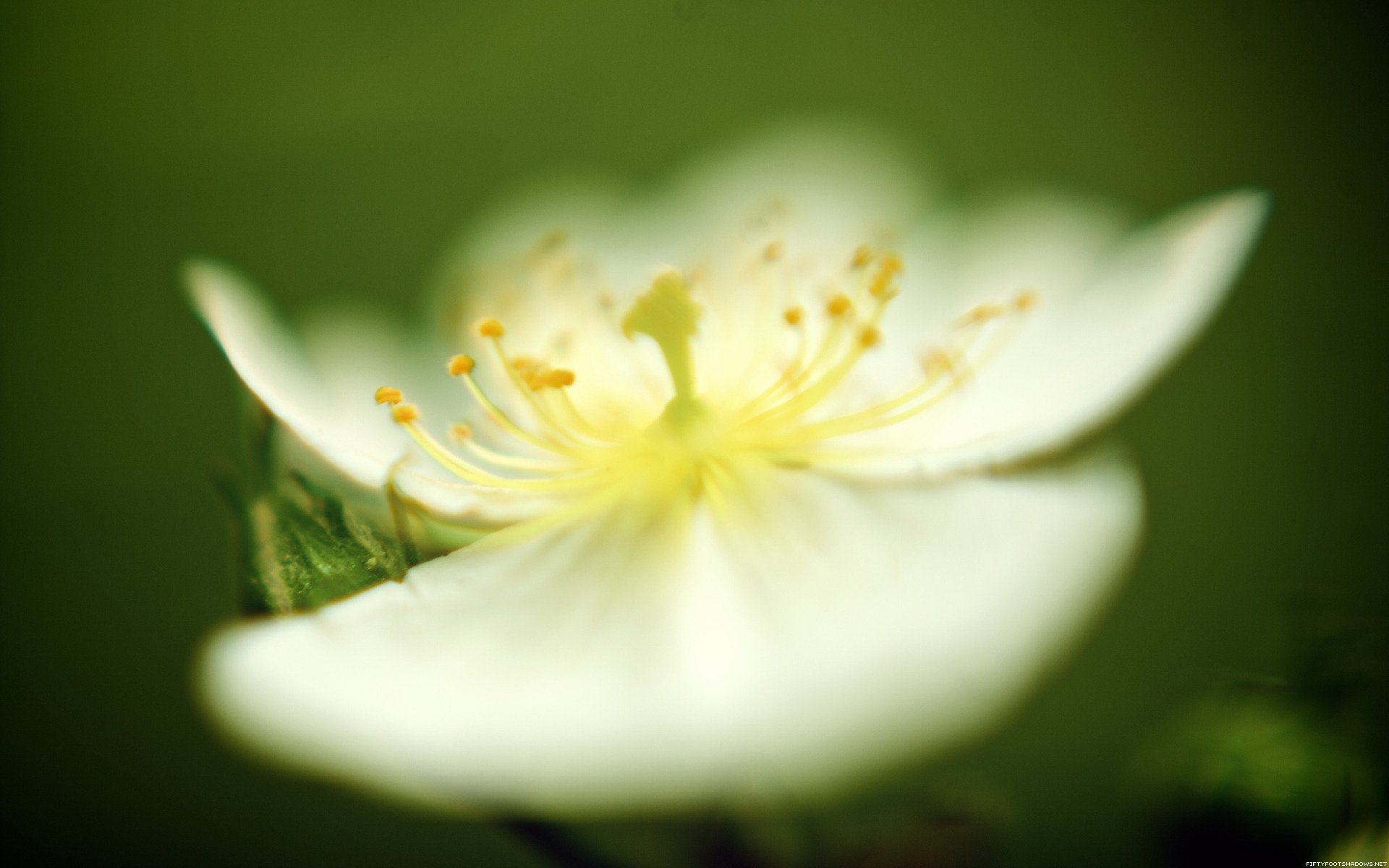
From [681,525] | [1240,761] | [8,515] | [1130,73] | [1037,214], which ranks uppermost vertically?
[1130,73]

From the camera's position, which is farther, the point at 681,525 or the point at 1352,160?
the point at 1352,160

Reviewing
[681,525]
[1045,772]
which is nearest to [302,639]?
[681,525]

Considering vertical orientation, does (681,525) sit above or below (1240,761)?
above

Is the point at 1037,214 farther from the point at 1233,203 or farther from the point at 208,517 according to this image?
the point at 208,517

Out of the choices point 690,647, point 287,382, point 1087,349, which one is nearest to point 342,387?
point 287,382

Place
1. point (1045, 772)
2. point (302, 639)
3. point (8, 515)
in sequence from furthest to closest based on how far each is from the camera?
point (1045, 772) < point (8, 515) < point (302, 639)

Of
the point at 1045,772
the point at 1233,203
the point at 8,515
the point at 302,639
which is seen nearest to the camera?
the point at 302,639

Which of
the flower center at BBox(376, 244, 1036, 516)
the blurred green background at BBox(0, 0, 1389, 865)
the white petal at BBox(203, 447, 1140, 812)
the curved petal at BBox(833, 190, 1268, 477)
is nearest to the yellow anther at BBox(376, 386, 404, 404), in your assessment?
the flower center at BBox(376, 244, 1036, 516)
